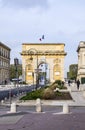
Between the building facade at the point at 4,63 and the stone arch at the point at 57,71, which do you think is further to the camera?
the building facade at the point at 4,63

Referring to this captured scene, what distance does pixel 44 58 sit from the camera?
5418 inches

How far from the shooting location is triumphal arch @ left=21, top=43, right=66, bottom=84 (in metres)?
136

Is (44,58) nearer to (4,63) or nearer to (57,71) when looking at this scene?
(57,71)

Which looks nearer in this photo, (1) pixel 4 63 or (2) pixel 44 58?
(2) pixel 44 58

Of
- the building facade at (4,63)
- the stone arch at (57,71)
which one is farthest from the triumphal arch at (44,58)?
the building facade at (4,63)

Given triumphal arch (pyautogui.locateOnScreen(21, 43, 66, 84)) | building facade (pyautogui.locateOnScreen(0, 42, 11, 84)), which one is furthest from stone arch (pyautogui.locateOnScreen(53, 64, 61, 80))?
building facade (pyautogui.locateOnScreen(0, 42, 11, 84))

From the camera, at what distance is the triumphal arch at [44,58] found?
446 ft

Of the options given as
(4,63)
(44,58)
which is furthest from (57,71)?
(4,63)

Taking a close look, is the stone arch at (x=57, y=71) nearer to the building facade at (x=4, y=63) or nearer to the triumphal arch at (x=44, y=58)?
the triumphal arch at (x=44, y=58)

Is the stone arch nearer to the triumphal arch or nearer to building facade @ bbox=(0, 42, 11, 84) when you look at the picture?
the triumphal arch

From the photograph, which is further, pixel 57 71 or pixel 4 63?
pixel 4 63

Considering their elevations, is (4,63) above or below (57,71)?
above

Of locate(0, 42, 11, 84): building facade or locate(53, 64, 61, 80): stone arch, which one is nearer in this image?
locate(53, 64, 61, 80): stone arch

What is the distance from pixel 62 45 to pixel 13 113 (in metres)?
117
